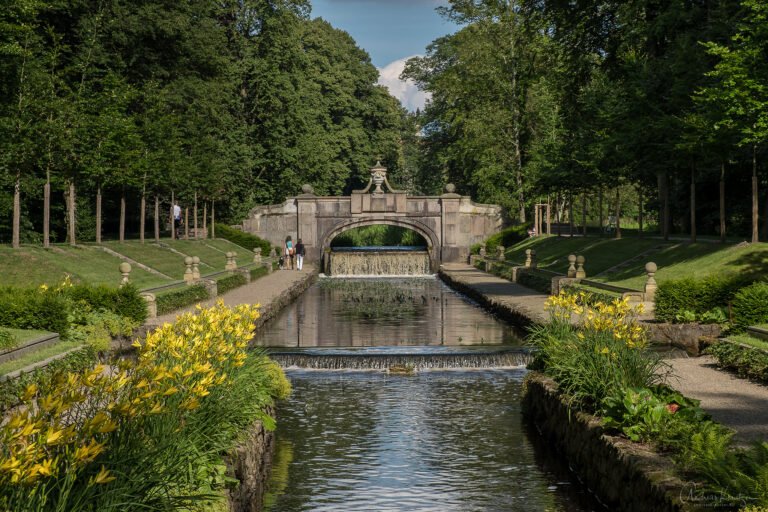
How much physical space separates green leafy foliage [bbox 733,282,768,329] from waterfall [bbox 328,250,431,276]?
39.2 m

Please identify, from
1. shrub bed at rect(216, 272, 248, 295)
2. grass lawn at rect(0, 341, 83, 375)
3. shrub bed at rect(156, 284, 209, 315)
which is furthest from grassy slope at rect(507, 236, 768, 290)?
grass lawn at rect(0, 341, 83, 375)

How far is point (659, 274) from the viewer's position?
31016 millimetres

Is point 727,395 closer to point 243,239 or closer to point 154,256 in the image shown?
point 154,256

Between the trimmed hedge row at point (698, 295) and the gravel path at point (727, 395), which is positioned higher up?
the trimmed hedge row at point (698, 295)

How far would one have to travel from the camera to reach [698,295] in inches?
833

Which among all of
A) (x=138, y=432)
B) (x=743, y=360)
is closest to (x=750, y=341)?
(x=743, y=360)

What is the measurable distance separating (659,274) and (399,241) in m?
52.7

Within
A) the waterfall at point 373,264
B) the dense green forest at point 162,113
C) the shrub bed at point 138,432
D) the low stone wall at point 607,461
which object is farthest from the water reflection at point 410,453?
the waterfall at point 373,264

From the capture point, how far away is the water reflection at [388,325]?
25.7 meters

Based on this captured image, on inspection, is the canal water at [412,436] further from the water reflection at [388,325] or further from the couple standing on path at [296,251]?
the couple standing on path at [296,251]

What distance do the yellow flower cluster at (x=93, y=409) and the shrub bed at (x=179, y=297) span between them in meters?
15.6

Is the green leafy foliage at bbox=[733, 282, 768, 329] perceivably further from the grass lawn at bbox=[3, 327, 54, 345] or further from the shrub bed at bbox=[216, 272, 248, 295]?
the shrub bed at bbox=[216, 272, 248, 295]

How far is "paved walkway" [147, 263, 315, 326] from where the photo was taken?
27.5 m

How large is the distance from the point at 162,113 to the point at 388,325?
25.1 m
